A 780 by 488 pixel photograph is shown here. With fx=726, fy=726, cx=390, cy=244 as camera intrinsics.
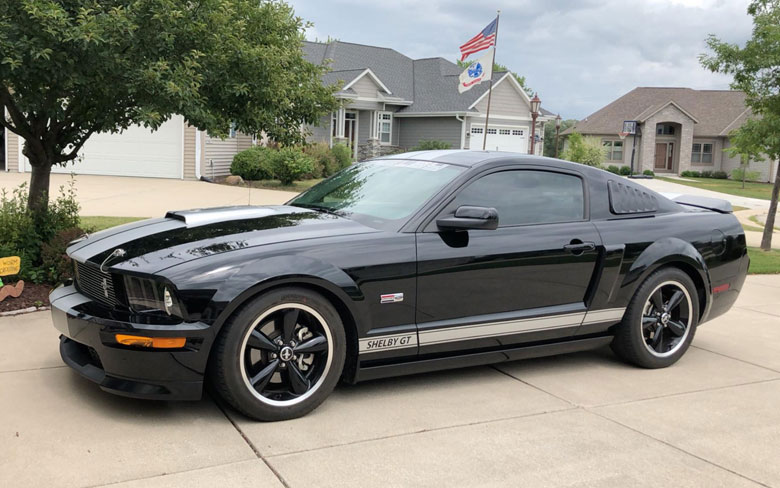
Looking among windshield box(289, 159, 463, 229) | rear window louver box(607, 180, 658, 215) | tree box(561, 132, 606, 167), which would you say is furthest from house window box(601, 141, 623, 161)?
windshield box(289, 159, 463, 229)

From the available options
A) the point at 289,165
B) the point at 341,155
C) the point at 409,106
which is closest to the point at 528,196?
the point at 289,165

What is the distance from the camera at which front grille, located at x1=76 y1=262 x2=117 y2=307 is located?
162 inches

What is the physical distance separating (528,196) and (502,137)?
116 ft

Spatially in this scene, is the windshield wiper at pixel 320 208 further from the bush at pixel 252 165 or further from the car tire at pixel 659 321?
A: the bush at pixel 252 165

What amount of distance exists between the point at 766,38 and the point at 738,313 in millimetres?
7408

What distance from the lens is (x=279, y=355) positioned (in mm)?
4086

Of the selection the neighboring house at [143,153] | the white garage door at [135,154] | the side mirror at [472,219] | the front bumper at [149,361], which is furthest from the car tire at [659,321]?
the white garage door at [135,154]

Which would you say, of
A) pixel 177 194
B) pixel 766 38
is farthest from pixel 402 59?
pixel 766 38

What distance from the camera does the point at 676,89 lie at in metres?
58.8

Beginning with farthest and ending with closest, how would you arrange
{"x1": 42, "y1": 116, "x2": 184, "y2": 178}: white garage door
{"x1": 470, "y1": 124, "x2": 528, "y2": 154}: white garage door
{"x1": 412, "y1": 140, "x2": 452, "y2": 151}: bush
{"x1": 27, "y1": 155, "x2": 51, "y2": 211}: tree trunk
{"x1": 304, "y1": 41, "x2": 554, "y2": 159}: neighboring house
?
{"x1": 470, "y1": 124, "x2": 528, "y2": 154}: white garage door < {"x1": 304, "y1": 41, "x2": 554, "y2": 159}: neighboring house < {"x1": 412, "y1": 140, "x2": 452, "y2": 151}: bush < {"x1": 42, "y1": 116, "x2": 184, "y2": 178}: white garage door < {"x1": 27, "y1": 155, "x2": 51, "y2": 211}: tree trunk

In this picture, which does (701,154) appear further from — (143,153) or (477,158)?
(477,158)

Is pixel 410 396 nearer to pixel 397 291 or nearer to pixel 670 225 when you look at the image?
pixel 397 291

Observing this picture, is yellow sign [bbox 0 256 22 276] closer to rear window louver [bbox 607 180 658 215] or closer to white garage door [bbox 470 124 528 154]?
rear window louver [bbox 607 180 658 215]

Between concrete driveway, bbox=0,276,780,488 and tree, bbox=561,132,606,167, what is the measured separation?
39.2 m
